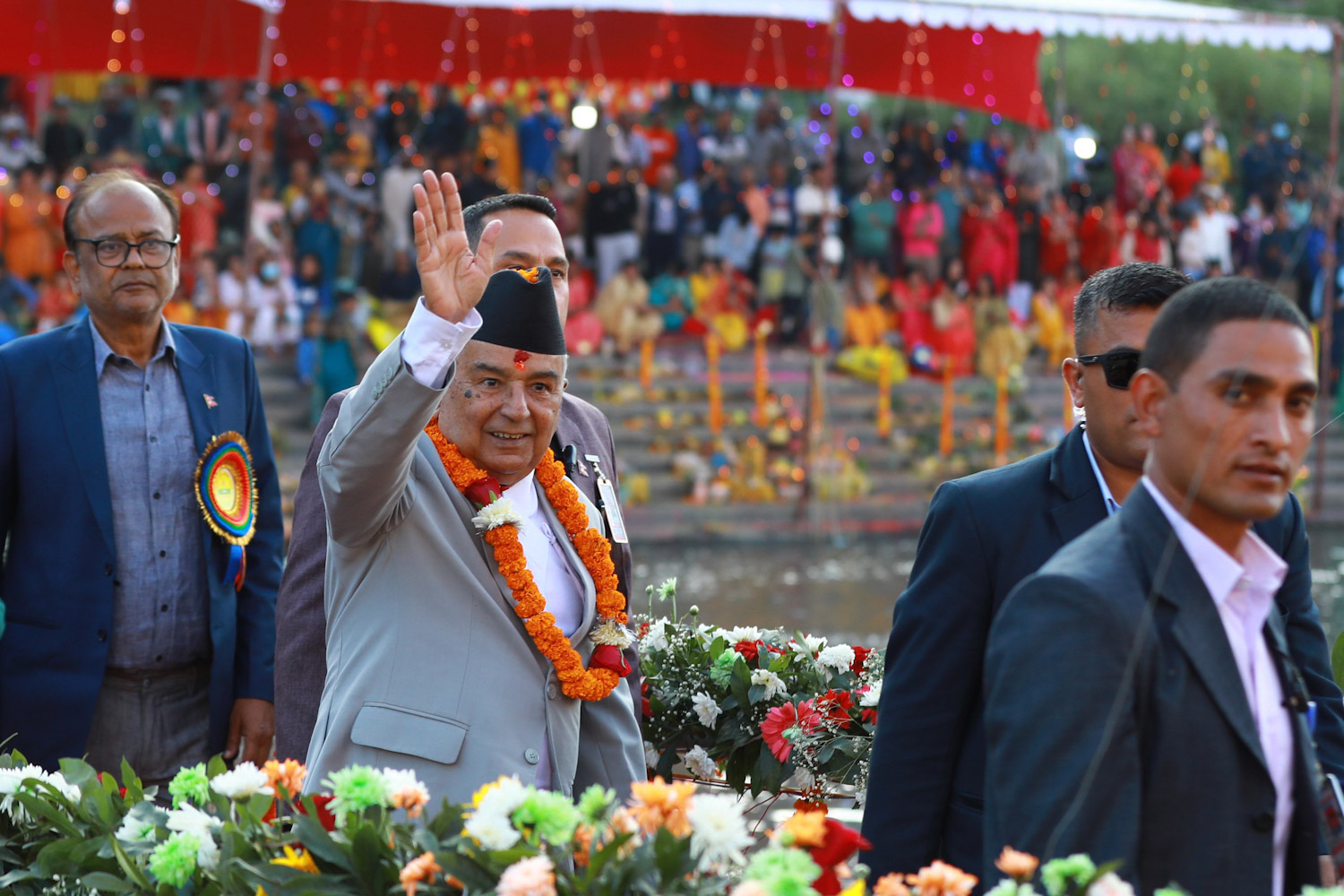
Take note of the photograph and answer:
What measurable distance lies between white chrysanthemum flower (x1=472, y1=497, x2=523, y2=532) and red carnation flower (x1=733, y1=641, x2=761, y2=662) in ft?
3.23

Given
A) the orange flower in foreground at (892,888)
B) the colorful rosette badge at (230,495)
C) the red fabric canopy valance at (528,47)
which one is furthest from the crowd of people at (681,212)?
the orange flower in foreground at (892,888)

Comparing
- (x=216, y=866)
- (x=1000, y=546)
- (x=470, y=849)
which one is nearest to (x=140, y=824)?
(x=216, y=866)

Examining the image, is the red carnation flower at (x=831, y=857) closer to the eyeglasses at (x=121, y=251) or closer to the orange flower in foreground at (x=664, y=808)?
the orange flower in foreground at (x=664, y=808)

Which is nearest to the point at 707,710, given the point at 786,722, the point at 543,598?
the point at 786,722

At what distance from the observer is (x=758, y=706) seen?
326cm

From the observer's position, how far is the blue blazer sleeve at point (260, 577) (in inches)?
144

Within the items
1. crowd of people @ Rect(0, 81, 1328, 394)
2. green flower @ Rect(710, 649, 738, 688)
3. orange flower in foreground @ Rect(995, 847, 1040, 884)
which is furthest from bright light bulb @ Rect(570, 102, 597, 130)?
orange flower in foreground @ Rect(995, 847, 1040, 884)

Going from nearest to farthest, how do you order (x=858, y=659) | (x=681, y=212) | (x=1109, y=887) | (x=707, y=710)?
(x=1109, y=887) → (x=707, y=710) → (x=858, y=659) → (x=681, y=212)

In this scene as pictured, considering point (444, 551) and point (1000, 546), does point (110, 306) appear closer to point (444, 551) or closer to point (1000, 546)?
→ point (444, 551)

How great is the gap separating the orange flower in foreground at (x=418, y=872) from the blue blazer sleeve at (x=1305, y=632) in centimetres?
151

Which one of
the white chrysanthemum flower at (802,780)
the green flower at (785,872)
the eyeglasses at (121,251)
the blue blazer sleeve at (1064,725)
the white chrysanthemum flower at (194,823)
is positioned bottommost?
the white chrysanthemum flower at (802,780)

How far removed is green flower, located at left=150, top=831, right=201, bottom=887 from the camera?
1.99 meters

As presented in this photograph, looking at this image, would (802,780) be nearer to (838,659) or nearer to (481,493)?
(838,659)

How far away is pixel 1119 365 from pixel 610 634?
104 centimetres
